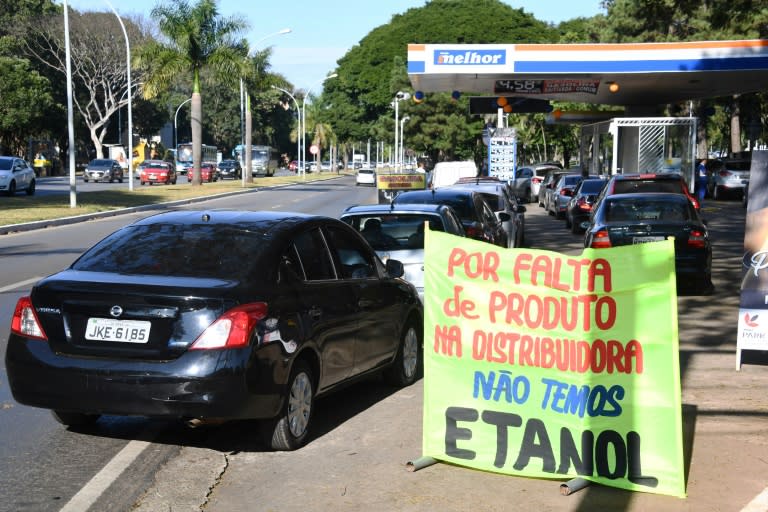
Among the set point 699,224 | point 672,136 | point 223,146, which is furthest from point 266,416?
point 223,146

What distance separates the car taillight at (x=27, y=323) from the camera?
20.6 ft

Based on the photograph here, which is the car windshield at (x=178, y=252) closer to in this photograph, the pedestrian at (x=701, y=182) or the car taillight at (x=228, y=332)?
the car taillight at (x=228, y=332)

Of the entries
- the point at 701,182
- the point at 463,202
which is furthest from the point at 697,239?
the point at 701,182

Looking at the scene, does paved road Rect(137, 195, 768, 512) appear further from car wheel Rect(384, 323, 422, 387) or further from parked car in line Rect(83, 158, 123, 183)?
parked car in line Rect(83, 158, 123, 183)

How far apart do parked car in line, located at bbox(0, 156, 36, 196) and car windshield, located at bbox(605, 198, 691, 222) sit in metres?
28.5

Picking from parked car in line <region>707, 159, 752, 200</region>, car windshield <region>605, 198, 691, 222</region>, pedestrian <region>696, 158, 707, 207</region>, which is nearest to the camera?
car windshield <region>605, 198, 691, 222</region>

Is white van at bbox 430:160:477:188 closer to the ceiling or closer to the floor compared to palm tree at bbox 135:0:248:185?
closer to the floor

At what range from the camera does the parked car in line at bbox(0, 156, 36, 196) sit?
3800 centimetres

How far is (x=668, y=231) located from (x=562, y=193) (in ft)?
58.1

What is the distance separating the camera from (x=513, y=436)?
19.4 feet

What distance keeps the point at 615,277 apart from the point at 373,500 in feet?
5.95

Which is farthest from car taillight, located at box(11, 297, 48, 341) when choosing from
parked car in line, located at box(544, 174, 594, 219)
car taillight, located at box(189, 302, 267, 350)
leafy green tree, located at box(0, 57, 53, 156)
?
leafy green tree, located at box(0, 57, 53, 156)

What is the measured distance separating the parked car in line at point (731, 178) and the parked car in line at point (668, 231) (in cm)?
2757

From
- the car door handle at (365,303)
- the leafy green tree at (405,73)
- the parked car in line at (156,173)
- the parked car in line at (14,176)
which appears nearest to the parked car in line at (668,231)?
the car door handle at (365,303)
